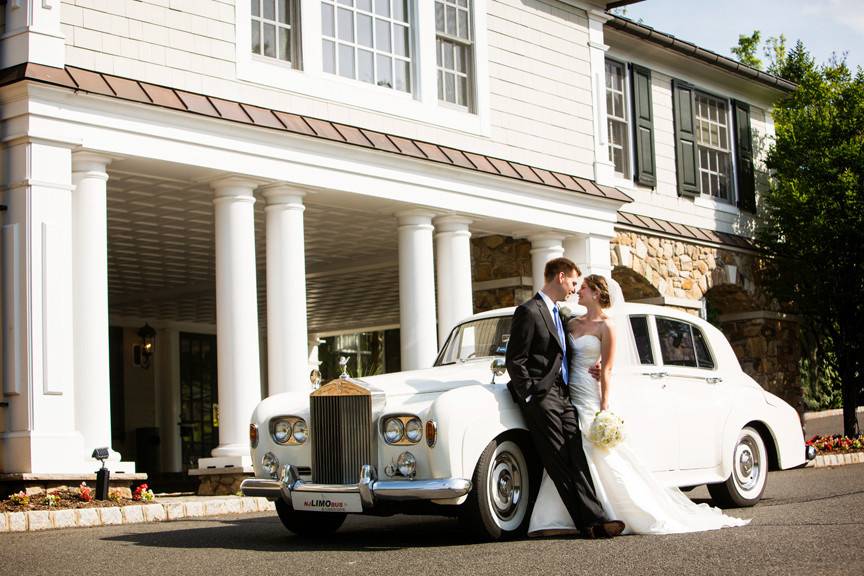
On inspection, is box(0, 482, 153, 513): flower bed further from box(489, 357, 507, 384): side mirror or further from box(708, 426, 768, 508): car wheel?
box(708, 426, 768, 508): car wheel

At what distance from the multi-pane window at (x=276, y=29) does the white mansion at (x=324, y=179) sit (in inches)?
1.0

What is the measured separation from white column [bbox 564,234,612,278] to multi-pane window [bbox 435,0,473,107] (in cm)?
286

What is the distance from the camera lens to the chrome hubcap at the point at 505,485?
741cm

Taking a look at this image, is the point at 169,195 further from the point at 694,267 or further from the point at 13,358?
the point at 694,267

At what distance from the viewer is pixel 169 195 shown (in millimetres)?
14711

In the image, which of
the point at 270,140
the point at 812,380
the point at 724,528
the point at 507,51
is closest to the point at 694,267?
the point at 812,380

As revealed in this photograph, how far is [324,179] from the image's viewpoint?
13844mm

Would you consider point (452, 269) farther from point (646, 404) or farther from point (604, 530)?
point (604, 530)

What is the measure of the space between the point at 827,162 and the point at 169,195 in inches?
445

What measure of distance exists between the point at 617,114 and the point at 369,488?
1344 cm

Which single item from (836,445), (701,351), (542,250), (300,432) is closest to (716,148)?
(542,250)

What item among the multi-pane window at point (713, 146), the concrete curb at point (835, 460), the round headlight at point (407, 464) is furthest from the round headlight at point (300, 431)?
the multi-pane window at point (713, 146)

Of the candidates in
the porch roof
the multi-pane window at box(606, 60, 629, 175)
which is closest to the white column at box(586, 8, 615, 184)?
the porch roof

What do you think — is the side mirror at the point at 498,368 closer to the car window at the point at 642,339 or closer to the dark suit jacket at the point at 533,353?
the dark suit jacket at the point at 533,353
